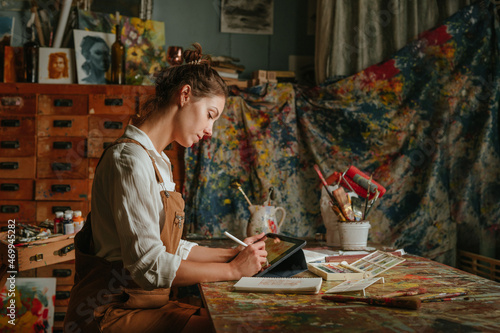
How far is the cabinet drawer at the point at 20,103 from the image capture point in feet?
10.3

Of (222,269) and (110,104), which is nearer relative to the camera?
(222,269)

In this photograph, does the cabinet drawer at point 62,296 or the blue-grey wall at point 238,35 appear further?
the blue-grey wall at point 238,35

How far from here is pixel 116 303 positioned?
1.39 m

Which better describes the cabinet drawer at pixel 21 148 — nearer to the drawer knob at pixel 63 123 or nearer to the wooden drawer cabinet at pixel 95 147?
the drawer knob at pixel 63 123

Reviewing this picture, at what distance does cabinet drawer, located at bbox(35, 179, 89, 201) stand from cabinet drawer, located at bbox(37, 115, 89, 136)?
13.1 inches

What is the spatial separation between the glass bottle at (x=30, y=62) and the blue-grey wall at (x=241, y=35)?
982 mm

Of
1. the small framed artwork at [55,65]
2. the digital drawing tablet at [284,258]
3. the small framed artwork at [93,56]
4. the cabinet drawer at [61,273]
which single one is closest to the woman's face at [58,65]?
the small framed artwork at [55,65]

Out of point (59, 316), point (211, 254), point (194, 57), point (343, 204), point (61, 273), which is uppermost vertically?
point (194, 57)

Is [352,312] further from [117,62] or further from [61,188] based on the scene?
[117,62]

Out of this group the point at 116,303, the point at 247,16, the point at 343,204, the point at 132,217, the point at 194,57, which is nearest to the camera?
the point at 132,217

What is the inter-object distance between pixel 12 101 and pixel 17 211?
2.51ft

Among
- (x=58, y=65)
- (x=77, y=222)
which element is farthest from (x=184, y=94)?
(x=58, y=65)

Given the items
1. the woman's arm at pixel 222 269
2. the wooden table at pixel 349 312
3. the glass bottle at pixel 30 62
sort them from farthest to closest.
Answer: the glass bottle at pixel 30 62 < the woman's arm at pixel 222 269 < the wooden table at pixel 349 312

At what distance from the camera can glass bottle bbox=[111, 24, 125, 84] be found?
11.1 ft
